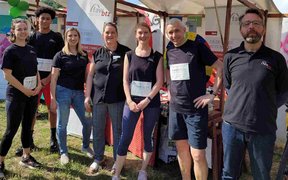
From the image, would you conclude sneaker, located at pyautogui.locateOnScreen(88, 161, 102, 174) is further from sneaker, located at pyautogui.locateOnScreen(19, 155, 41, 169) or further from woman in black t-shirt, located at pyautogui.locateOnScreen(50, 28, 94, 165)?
sneaker, located at pyautogui.locateOnScreen(19, 155, 41, 169)

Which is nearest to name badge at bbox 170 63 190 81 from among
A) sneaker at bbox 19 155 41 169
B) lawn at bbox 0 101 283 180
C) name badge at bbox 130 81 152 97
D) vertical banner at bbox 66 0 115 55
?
name badge at bbox 130 81 152 97

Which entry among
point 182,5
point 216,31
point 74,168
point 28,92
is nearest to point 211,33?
point 216,31

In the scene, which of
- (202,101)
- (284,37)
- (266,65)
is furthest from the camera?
(284,37)

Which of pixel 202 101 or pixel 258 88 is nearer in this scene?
pixel 258 88

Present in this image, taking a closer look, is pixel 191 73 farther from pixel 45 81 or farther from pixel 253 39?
pixel 45 81

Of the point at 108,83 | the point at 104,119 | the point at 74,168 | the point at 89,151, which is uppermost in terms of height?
the point at 108,83

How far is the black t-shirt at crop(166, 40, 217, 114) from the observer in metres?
2.42

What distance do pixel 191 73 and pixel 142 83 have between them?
487mm

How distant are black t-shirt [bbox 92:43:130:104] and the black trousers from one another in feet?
2.27

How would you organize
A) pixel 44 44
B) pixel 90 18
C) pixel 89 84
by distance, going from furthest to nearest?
pixel 90 18 < pixel 44 44 < pixel 89 84

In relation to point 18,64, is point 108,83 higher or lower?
lower

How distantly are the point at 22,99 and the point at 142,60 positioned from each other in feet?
3.91

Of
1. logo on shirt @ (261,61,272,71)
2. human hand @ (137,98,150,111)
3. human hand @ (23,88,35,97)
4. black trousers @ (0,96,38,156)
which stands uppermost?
logo on shirt @ (261,61,272,71)

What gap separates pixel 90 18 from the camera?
387 centimetres
